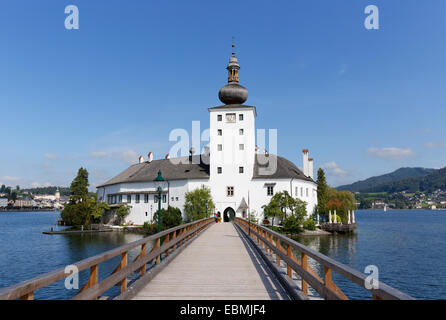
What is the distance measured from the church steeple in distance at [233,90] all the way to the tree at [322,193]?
86.0 ft

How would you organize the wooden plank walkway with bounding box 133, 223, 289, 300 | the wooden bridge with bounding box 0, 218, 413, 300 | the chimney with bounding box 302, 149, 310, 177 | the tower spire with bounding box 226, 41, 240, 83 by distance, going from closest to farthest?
the wooden bridge with bounding box 0, 218, 413, 300
the wooden plank walkway with bounding box 133, 223, 289, 300
the tower spire with bounding box 226, 41, 240, 83
the chimney with bounding box 302, 149, 310, 177

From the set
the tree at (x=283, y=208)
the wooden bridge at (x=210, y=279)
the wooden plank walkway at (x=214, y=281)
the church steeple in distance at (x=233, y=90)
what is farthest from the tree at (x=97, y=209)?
the wooden bridge at (x=210, y=279)

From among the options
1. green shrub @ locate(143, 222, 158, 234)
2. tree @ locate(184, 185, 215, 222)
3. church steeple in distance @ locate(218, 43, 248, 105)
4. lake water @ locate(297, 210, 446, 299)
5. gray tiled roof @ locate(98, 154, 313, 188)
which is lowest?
lake water @ locate(297, 210, 446, 299)

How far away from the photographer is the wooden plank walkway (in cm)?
686

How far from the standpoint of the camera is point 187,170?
6041 cm

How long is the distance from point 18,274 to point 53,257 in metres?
8.07

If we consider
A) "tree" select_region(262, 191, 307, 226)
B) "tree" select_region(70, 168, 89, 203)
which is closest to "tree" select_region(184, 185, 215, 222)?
"tree" select_region(262, 191, 307, 226)

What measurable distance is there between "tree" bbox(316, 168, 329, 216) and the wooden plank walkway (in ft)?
192

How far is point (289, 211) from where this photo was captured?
53250mm

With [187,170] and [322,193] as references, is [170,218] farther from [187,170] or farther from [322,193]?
[322,193]

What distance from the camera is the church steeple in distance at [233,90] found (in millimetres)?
55750

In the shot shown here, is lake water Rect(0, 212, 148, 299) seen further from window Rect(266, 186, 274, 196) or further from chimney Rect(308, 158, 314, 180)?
chimney Rect(308, 158, 314, 180)
